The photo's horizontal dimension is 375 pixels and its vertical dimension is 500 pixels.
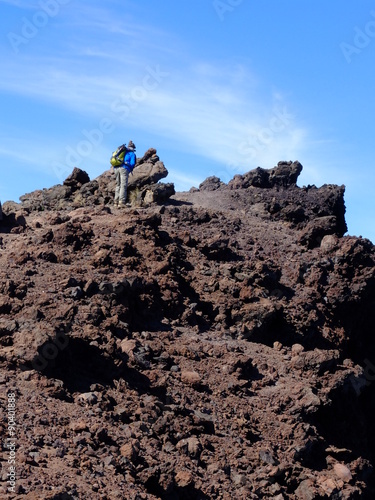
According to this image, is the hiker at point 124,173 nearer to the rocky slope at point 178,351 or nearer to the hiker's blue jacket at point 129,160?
the hiker's blue jacket at point 129,160

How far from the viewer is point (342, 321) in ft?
61.4

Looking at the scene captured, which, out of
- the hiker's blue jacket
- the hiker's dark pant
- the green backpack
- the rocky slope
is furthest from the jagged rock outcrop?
the green backpack

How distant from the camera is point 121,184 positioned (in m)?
20.8

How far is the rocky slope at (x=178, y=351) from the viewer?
10.7 m

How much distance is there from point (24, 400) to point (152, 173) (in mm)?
11714

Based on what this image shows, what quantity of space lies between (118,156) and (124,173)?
49 centimetres

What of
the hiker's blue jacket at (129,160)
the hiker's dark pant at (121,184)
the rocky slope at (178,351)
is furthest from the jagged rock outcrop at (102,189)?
the hiker's blue jacket at (129,160)

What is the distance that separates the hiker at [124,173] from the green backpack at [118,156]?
88 millimetres

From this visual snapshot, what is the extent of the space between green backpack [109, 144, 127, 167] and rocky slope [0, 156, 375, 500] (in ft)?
4.29

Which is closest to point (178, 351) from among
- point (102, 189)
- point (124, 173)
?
point (124, 173)

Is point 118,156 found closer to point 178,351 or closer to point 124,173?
point 124,173

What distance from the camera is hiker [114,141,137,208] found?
803 inches

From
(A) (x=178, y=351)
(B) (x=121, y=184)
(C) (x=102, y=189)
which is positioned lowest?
(A) (x=178, y=351)

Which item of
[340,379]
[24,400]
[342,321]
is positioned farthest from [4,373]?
[342,321]
